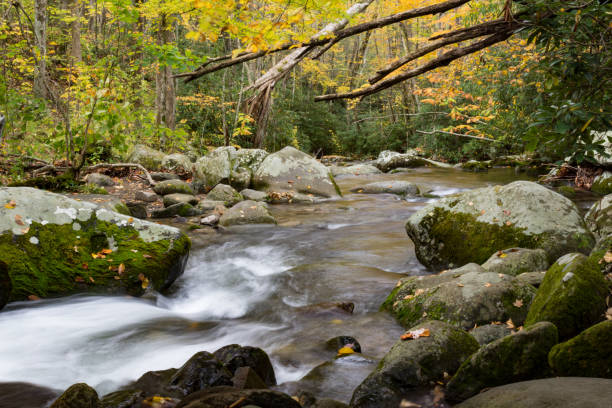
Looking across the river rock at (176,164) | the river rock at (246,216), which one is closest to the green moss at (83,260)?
the river rock at (246,216)

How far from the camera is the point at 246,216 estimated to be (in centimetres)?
872

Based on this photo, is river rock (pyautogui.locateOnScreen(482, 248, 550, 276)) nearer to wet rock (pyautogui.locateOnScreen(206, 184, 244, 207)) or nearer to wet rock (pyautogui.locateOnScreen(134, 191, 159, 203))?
wet rock (pyautogui.locateOnScreen(206, 184, 244, 207))

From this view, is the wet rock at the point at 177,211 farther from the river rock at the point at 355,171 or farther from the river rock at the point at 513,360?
the river rock at the point at 355,171

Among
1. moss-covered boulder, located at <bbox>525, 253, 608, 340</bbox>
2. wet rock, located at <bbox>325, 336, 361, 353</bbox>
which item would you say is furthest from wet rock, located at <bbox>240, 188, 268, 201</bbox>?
moss-covered boulder, located at <bbox>525, 253, 608, 340</bbox>

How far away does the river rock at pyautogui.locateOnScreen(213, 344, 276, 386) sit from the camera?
2.92 meters

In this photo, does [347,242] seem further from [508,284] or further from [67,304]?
[67,304]

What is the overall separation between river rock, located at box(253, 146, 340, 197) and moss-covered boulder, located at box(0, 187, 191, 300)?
6.31 meters

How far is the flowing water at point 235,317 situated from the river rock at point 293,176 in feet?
11.8

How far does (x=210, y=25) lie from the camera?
3.05 meters

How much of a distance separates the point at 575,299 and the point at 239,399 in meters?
2.14

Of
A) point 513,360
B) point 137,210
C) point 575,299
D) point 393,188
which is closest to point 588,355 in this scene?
point 513,360

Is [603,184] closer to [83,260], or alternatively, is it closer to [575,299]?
[575,299]

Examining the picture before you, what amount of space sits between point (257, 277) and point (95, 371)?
9.60 ft

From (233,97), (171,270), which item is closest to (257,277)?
(171,270)
